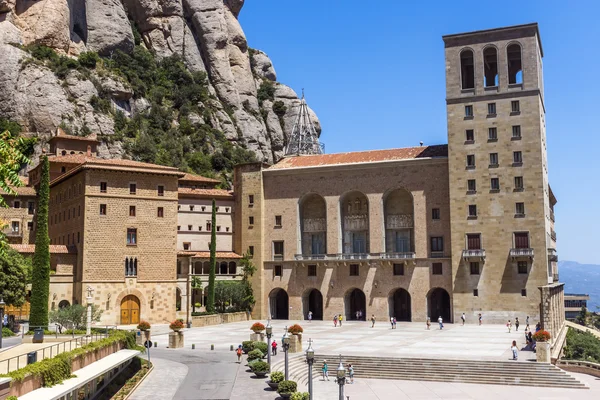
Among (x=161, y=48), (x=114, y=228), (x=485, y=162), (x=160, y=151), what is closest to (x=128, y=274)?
(x=114, y=228)

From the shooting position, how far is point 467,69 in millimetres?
64500

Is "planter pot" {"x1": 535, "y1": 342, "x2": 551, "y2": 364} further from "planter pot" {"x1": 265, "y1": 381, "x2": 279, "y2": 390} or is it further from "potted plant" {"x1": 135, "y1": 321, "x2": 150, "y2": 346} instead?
"potted plant" {"x1": 135, "y1": 321, "x2": 150, "y2": 346}

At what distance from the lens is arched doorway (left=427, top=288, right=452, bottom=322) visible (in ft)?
206

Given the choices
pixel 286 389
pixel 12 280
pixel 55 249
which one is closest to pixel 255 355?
pixel 286 389

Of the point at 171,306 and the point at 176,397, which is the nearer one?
the point at 176,397

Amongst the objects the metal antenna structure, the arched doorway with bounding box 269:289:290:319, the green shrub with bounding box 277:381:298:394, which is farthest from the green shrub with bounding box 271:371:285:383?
the metal antenna structure

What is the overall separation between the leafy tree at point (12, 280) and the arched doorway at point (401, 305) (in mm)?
33890

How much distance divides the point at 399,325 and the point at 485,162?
16757mm

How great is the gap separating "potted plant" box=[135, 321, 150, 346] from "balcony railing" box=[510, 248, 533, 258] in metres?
32.6

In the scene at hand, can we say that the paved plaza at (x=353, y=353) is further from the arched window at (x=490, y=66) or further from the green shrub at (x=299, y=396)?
the arched window at (x=490, y=66)

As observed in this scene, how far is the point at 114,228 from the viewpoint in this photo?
55.5 m

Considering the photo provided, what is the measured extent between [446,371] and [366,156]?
3371 cm

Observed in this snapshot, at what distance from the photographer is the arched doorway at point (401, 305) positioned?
64.1 meters

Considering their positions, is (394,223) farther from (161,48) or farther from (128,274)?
(161,48)
